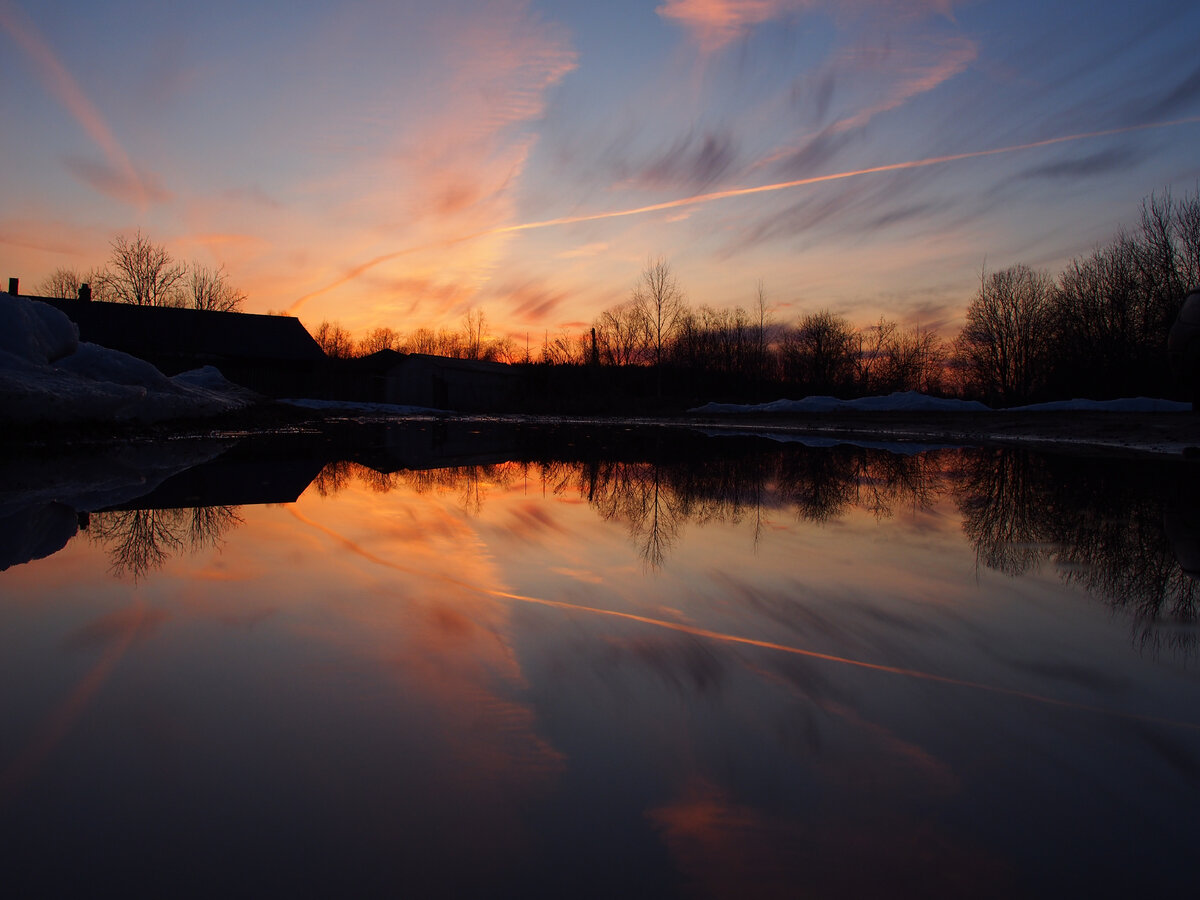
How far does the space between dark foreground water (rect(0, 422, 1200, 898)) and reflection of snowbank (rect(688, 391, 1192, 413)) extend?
65.3 ft

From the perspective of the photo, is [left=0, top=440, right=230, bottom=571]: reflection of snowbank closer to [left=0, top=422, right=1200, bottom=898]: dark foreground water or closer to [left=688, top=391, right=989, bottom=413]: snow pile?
[left=0, top=422, right=1200, bottom=898]: dark foreground water

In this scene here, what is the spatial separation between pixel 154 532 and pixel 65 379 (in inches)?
348

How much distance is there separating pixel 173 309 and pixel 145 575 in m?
48.2

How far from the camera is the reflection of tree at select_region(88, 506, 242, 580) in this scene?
407cm

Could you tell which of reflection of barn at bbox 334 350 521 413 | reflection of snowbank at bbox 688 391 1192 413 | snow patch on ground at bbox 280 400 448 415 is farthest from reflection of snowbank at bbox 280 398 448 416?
A: reflection of snowbank at bbox 688 391 1192 413

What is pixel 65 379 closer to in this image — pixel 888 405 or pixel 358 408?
pixel 888 405

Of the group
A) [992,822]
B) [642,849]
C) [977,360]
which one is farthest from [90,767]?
[977,360]

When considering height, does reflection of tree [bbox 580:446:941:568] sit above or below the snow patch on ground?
below

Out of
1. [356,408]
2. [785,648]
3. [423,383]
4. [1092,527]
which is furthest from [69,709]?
[423,383]

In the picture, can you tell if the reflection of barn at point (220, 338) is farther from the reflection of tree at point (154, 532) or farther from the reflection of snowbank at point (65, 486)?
the reflection of tree at point (154, 532)

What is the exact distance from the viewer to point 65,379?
1141 cm

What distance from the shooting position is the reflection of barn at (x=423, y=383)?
48.2 metres

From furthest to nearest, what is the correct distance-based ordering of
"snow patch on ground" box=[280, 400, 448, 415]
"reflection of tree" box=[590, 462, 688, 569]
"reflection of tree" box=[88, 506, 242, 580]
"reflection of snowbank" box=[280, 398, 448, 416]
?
"snow patch on ground" box=[280, 400, 448, 415]
"reflection of snowbank" box=[280, 398, 448, 416]
"reflection of tree" box=[590, 462, 688, 569]
"reflection of tree" box=[88, 506, 242, 580]

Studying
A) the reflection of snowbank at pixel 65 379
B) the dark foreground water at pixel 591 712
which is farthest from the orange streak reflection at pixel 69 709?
the reflection of snowbank at pixel 65 379
